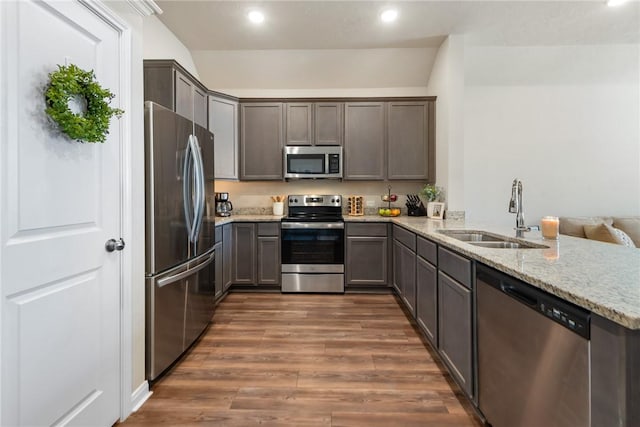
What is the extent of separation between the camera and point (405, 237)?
3.03 metres

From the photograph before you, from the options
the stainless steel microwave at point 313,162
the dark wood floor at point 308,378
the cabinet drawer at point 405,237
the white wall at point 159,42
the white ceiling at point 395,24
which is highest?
the white ceiling at point 395,24

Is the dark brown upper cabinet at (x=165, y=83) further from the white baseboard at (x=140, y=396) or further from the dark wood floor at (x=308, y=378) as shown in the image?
the white baseboard at (x=140, y=396)

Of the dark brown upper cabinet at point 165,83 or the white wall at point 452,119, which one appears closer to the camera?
the dark brown upper cabinet at point 165,83

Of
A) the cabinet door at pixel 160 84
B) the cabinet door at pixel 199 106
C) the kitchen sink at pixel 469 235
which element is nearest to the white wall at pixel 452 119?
the kitchen sink at pixel 469 235

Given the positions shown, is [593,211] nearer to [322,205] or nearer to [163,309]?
[322,205]

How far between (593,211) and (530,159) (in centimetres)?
114

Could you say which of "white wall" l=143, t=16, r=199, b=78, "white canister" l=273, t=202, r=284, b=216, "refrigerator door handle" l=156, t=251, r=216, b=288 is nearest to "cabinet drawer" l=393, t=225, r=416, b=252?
"white canister" l=273, t=202, r=284, b=216

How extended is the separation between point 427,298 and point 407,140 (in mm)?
2291

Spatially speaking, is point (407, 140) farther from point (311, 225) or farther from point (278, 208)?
point (278, 208)

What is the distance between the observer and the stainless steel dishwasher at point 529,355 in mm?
911

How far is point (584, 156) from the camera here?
4145 mm

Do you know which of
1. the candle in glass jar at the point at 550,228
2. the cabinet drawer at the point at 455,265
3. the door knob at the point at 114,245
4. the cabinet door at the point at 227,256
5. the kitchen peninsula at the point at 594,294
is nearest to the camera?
the kitchen peninsula at the point at 594,294

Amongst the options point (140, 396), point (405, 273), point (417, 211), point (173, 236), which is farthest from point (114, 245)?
point (417, 211)

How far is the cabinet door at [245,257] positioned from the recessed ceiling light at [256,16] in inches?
87.0
